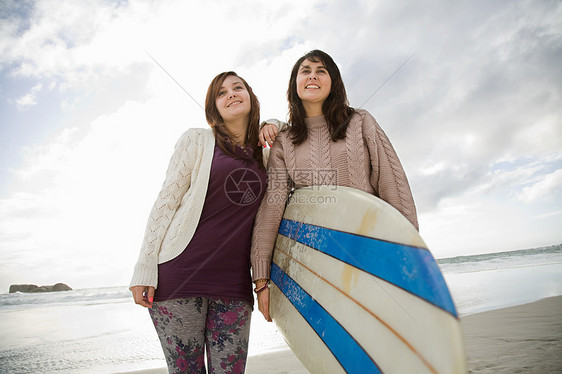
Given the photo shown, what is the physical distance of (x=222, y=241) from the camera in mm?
1501

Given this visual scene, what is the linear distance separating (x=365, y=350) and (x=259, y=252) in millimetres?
647

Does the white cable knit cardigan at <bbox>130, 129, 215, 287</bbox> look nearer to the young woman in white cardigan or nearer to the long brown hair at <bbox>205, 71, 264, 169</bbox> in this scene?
the young woman in white cardigan

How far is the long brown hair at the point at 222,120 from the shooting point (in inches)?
66.4

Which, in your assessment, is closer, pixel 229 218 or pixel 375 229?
pixel 375 229

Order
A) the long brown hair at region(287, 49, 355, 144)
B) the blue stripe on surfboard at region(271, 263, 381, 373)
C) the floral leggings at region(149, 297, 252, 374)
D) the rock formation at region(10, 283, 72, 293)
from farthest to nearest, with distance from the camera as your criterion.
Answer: the rock formation at region(10, 283, 72, 293)
the long brown hair at region(287, 49, 355, 144)
the floral leggings at region(149, 297, 252, 374)
the blue stripe on surfboard at region(271, 263, 381, 373)

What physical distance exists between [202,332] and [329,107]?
1154mm

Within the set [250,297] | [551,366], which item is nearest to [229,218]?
[250,297]

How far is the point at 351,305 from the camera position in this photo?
127cm

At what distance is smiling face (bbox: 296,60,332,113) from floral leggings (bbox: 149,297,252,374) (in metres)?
0.98

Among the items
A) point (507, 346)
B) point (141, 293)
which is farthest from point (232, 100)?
point (507, 346)

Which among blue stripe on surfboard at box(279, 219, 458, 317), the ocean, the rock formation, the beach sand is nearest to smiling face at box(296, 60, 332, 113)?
blue stripe on surfboard at box(279, 219, 458, 317)

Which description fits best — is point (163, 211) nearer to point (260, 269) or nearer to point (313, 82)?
point (260, 269)

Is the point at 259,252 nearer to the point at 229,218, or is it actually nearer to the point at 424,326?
the point at 229,218

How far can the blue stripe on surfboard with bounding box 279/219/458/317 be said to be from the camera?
0.96 meters
